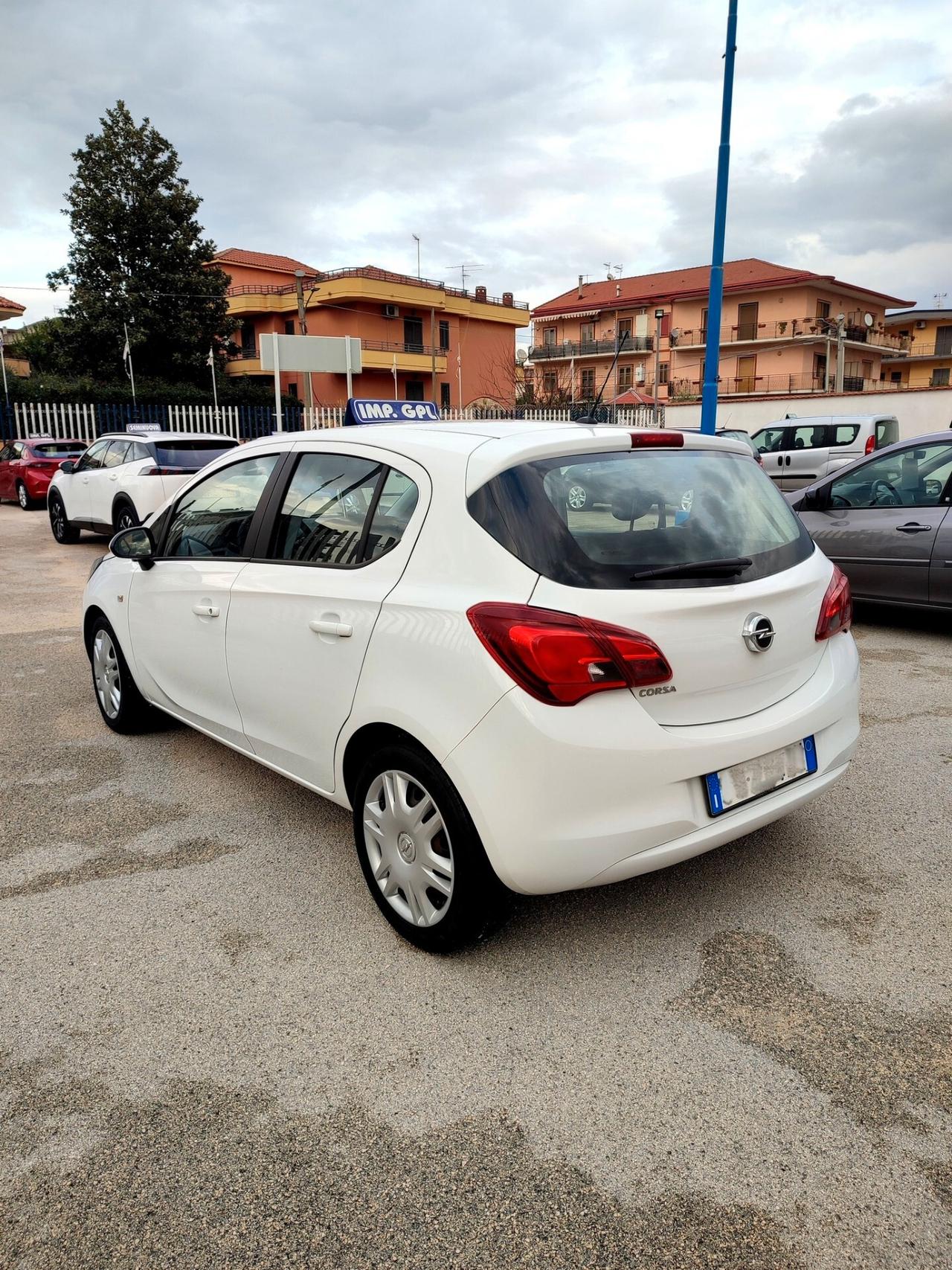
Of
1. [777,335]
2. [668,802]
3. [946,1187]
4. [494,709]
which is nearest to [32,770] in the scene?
[494,709]

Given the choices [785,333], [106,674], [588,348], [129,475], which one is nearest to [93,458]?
[129,475]

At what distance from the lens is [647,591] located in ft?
8.16

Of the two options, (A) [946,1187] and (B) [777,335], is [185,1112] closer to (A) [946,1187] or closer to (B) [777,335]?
(A) [946,1187]

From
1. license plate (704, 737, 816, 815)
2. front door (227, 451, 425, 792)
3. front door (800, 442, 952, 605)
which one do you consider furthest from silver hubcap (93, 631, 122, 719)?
front door (800, 442, 952, 605)

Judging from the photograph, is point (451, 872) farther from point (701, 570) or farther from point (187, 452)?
point (187, 452)

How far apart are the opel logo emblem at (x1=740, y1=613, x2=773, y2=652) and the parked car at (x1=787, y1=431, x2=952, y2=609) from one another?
14.1 feet

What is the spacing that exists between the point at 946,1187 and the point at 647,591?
1.52 meters

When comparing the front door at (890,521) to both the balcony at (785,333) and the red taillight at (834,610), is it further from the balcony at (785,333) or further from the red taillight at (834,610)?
the balcony at (785,333)

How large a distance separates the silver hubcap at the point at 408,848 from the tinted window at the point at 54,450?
1738 centimetres

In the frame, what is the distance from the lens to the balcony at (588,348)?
6269cm

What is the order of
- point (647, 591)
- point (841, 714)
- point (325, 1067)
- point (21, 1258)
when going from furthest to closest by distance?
point (841, 714) < point (647, 591) < point (325, 1067) < point (21, 1258)

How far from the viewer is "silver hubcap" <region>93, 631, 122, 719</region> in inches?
191

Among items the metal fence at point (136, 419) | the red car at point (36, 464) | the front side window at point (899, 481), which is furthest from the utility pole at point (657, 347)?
the front side window at point (899, 481)

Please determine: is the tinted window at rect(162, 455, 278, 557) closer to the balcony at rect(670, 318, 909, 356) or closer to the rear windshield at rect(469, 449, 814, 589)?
the rear windshield at rect(469, 449, 814, 589)
